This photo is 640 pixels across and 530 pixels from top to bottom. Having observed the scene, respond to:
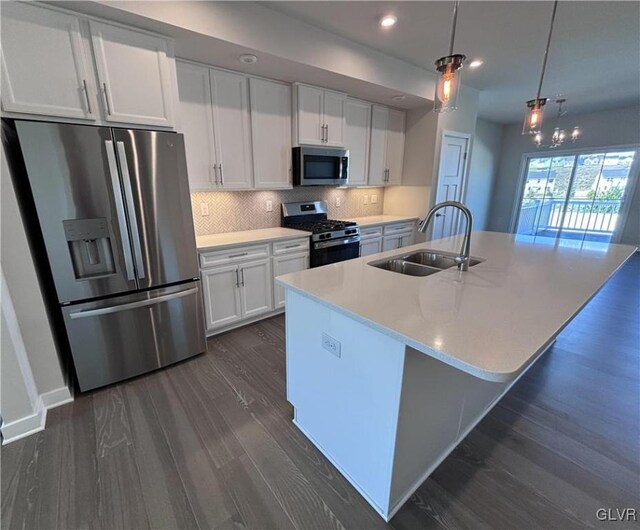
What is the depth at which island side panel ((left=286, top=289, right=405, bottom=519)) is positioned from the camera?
3.89 ft

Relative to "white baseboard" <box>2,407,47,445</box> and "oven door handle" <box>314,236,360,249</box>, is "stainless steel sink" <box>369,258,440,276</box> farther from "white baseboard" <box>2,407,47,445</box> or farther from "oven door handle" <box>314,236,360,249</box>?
"white baseboard" <box>2,407,47,445</box>

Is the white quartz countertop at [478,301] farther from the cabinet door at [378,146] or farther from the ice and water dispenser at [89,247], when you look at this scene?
the cabinet door at [378,146]

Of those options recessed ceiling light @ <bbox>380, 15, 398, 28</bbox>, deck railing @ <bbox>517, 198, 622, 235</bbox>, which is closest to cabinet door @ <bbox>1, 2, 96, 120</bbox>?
recessed ceiling light @ <bbox>380, 15, 398, 28</bbox>

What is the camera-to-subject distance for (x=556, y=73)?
3.76 metres

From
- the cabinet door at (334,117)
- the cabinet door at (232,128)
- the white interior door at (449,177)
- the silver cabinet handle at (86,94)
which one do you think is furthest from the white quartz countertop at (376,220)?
the silver cabinet handle at (86,94)

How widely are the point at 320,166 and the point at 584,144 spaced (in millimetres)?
6211

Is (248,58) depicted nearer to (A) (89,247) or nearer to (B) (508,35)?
(A) (89,247)

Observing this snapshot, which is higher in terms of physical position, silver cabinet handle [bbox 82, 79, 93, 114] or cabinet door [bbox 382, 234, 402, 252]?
silver cabinet handle [bbox 82, 79, 93, 114]

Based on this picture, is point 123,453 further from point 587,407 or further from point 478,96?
point 478,96

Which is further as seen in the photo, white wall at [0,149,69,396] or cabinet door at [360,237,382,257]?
cabinet door at [360,237,382,257]

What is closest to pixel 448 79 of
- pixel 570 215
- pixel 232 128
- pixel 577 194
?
pixel 232 128

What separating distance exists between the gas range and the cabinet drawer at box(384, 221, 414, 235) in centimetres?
73

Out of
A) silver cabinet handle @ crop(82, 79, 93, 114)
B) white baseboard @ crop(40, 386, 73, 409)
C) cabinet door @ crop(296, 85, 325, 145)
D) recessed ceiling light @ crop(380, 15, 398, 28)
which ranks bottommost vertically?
white baseboard @ crop(40, 386, 73, 409)

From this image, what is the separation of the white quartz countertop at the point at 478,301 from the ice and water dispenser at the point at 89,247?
1.31 m
